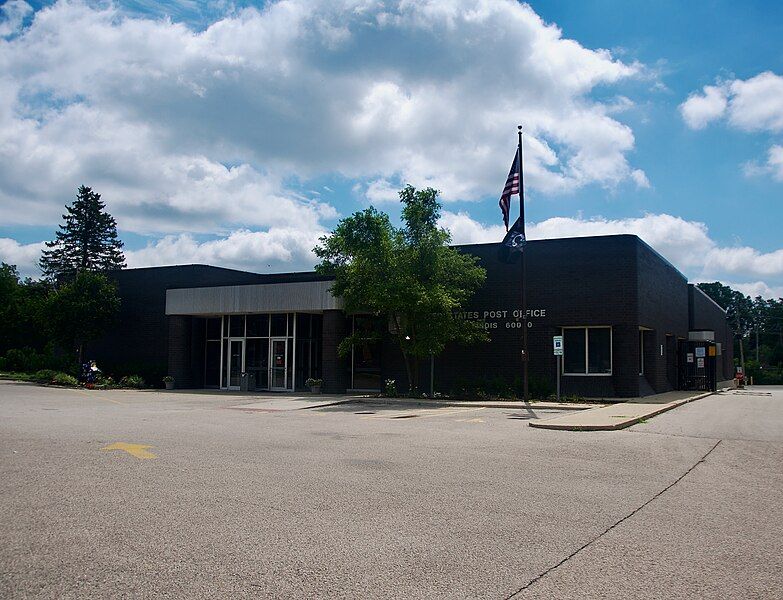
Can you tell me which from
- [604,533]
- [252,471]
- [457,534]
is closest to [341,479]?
[252,471]

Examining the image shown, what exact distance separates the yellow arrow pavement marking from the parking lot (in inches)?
1.2

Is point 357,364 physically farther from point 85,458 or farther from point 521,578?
point 521,578

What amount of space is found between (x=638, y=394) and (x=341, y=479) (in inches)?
886

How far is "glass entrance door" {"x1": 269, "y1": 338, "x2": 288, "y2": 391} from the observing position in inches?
1422

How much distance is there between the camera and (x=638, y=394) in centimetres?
2998

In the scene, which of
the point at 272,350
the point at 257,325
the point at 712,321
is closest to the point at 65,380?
the point at 257,325

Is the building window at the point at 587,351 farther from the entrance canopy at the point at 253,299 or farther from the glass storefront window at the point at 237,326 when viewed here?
the glass storefront window at the point at 237,326

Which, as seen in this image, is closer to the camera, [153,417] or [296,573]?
[296,573]

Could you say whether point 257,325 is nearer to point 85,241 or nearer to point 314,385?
point 314,385

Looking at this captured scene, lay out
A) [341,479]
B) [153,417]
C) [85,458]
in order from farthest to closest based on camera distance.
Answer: [153,417]
[85,458]
[341,479]

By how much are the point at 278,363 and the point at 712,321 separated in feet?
109

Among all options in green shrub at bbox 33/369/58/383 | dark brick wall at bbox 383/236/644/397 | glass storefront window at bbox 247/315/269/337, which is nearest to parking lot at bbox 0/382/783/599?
dark brick wall at bbox 383/236/644/397

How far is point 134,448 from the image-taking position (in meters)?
12.6

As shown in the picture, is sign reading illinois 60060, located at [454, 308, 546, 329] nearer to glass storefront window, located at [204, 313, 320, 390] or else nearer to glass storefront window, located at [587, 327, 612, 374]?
glass storefront window, located at [587, 327, 612, 374]
